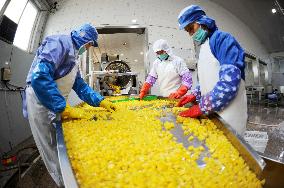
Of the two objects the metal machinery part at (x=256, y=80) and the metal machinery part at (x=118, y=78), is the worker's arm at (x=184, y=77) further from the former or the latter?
the metal machinery part at (x=256, y=80)

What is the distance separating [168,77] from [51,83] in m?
3.21

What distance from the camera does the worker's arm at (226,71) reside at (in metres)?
2.07

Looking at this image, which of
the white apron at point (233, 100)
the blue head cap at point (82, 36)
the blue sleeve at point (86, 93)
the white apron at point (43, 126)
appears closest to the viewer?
the white apron at point (233, 100)

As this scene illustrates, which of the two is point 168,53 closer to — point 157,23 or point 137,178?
point 157,23

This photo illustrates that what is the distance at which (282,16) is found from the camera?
10414mm

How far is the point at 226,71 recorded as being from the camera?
6.79ft

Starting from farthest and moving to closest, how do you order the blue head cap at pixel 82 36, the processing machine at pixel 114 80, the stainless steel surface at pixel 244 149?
1. the processing machine at pixel 114 80
2. the blue head cap at pixel 82 36
3. the stainless steel surface at pixel 244 149

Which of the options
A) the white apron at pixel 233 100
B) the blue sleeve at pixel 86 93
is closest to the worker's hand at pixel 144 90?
the blue sleeve at pixel 86 93

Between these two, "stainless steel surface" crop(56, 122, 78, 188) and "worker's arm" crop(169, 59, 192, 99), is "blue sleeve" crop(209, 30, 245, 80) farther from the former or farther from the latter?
"worker's arm" crop(169, 59, 192, 99)

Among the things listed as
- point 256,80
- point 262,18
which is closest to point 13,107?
point 262,18

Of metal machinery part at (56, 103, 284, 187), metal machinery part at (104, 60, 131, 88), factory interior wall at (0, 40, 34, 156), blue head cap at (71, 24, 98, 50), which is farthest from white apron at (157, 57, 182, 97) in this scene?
factory interior wall at (0, 40, 34, 156)

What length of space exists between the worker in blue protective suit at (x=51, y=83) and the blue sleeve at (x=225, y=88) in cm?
155

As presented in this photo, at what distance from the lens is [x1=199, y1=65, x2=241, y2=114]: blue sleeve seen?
2.06 meters

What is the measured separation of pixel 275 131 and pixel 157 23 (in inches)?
200
